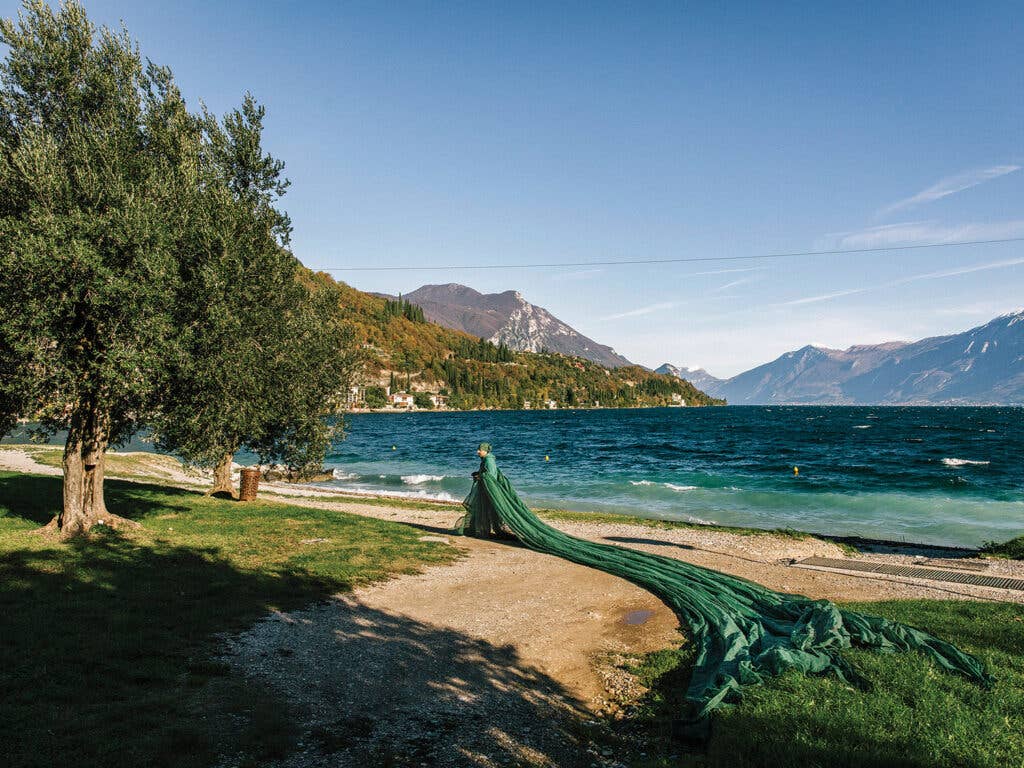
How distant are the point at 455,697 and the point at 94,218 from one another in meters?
12.3

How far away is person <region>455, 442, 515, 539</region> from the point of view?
19797 millimetres

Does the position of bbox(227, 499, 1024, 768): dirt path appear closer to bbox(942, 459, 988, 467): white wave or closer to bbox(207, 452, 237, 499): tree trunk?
bbox(207, 452, 237, 499): tree trunk

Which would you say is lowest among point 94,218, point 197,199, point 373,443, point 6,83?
point 373,443

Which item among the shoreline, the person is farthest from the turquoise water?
the person

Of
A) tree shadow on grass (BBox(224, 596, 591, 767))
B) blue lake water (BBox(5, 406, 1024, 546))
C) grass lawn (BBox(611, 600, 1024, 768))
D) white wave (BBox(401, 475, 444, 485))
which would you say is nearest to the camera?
grass lawn (BBox(611, 600, 1024, 768))

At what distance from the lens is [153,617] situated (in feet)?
32.8

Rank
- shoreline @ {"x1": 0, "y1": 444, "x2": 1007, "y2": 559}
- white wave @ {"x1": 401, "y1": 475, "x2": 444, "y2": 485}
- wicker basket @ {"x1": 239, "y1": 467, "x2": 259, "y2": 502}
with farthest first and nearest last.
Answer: white wave @ {"x1": 401, "y1": 475, "x2": 444, "y2": 485}, wicker basket @ {"x1": 239, "y1": 467, "x2": 259, "y2": 502}, shoreline @ {"x1": 0, "y1": 444, "x2": 1007, "y2": 559}

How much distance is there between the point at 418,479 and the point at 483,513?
1151 inches

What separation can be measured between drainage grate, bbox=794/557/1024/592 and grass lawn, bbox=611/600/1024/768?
29.3ft

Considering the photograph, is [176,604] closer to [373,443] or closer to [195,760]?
[195,760]

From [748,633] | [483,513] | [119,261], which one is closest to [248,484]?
[483,513]

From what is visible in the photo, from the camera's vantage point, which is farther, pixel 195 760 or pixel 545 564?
pixel 545 564

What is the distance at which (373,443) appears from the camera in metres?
90.0

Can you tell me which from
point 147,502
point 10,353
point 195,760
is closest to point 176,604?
point 195,760
